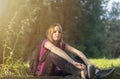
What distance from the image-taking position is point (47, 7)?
14180mm

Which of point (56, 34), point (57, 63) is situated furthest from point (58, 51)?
point (56, 34)

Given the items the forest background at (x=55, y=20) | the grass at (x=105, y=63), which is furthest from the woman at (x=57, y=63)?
the grass at (x=105, y=63)

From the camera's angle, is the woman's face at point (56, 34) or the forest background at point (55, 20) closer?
the woman's face at point (56, 34)

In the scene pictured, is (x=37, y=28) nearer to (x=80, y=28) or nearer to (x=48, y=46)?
(x=80, y=28)

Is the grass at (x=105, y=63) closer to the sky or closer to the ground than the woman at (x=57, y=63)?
closer to the ground

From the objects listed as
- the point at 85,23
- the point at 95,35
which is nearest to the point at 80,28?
the point at 85,23

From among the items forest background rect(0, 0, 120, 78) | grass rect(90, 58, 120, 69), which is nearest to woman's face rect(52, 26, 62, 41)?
forest background rect(0, 0, 120, 78)

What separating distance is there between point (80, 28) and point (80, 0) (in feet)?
4.13

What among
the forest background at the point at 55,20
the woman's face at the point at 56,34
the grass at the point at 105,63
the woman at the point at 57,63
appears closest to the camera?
the woman at the point at 57,63

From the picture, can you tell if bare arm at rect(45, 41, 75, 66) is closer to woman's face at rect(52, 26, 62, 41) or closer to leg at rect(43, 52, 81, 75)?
leg at rect(43, 52, 81, 75)

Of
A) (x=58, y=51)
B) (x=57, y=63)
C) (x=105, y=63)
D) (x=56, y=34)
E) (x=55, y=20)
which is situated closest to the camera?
(x=57, y=63)

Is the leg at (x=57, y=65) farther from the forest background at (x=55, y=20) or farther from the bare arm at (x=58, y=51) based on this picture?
the forest background at (x=55, y=20)

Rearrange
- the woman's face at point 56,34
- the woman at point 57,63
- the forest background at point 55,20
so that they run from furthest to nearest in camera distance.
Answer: the forest background at point 55,20
the woman's face at point 56,34
the woman at point 57,63

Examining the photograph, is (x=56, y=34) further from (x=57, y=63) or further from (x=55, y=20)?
(x=55, y=20)
